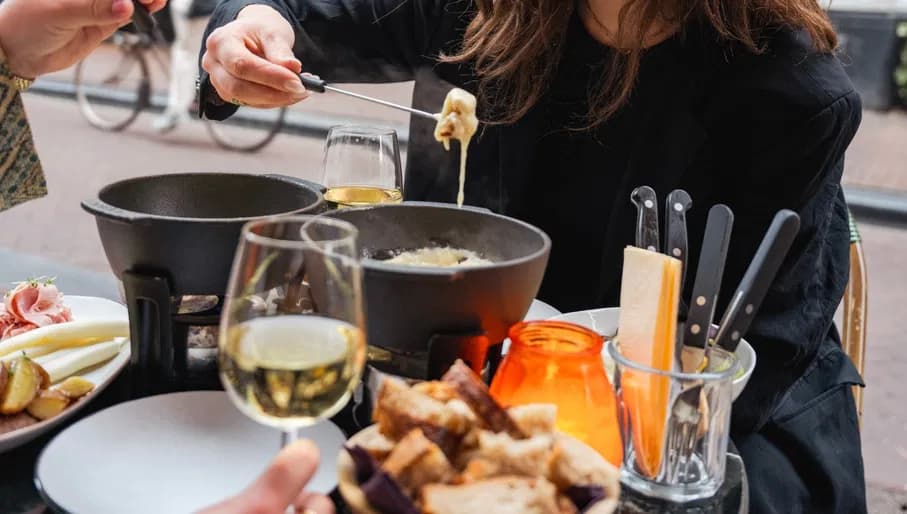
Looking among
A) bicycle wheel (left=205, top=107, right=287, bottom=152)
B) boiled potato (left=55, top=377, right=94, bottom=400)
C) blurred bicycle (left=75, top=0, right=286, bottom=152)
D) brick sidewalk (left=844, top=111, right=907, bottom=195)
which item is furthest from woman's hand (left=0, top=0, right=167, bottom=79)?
brick sidewalk (left=844, top=111, right=907, bottom=195)

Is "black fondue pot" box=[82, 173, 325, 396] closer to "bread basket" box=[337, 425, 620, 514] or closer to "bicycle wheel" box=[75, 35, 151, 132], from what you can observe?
"bread basket" box=[337, 425, 620, 514]

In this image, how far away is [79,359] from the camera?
1176mm

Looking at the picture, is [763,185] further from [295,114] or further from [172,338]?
[295,114]

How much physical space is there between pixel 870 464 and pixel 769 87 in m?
2.01

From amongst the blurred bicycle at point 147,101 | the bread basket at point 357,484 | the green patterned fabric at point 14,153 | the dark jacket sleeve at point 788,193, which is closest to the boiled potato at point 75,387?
the green patterned fabric at point 14,153

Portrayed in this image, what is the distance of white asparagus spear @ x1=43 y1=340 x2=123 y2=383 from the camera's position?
1.16 meters

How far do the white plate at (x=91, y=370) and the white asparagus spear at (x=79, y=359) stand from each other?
0.03 feet

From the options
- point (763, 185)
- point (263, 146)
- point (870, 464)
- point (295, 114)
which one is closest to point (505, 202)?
point (763, 185)

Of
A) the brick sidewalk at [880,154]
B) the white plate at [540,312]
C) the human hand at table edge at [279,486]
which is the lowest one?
the brick sidewalk at [880,154]

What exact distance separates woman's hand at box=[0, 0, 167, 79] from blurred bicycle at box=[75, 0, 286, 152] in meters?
5.66

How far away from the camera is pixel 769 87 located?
58.6 inches

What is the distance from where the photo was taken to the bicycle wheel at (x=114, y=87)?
7676mm

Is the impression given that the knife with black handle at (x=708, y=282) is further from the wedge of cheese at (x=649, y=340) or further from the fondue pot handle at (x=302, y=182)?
the fondue pot handle at (x=302, y=182)

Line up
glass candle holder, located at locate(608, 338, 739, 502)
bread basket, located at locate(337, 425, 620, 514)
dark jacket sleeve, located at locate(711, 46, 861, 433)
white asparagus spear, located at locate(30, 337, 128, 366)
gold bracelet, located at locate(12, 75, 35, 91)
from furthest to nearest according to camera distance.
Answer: dark jacket sleeve, located at locate(711, 46, 861, 433), gold bracelet, located at locate(12, 75, 35, 91), white asparagus spear, located at locate(30, 337, 128, 366), glass candle holder, located at locate(608, 338, 739, 502), bread basket, located at locate(337, 425, 620, 514)
